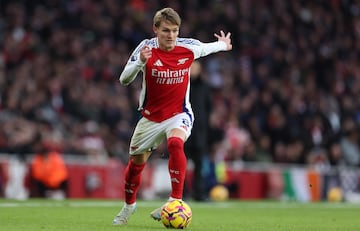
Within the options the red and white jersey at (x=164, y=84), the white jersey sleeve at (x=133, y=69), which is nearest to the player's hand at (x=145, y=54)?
the white jersey sleeve at (x=133, y=69)

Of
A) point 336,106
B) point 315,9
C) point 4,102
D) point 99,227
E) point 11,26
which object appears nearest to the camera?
point 99,227

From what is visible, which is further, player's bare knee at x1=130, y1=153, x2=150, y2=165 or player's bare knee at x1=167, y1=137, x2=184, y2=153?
player's bare knee at x1=130, y1=153, x2=150, y2=165

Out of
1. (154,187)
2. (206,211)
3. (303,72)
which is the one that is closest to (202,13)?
(303,72)

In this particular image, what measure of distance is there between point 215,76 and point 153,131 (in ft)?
50.3

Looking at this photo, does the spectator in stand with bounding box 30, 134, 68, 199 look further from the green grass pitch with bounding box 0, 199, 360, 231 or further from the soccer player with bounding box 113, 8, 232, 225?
the soccer player with bounding box 113, 8, 232, 225

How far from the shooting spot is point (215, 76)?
2452 cm

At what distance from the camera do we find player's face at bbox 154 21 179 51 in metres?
9.09

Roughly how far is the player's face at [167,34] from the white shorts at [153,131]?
698 mm

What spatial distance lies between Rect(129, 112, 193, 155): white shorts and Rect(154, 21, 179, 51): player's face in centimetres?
70

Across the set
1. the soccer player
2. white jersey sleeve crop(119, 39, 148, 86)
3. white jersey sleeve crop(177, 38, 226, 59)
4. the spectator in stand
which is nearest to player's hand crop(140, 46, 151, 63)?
white jersey sleeve crop(119, 39, 148, 86)

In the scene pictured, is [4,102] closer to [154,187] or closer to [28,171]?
[28,171]

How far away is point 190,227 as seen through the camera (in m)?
9.05

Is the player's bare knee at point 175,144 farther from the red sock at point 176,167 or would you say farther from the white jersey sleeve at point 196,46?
the white jersey sleeve at point 196,46

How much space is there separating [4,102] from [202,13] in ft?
28.8
